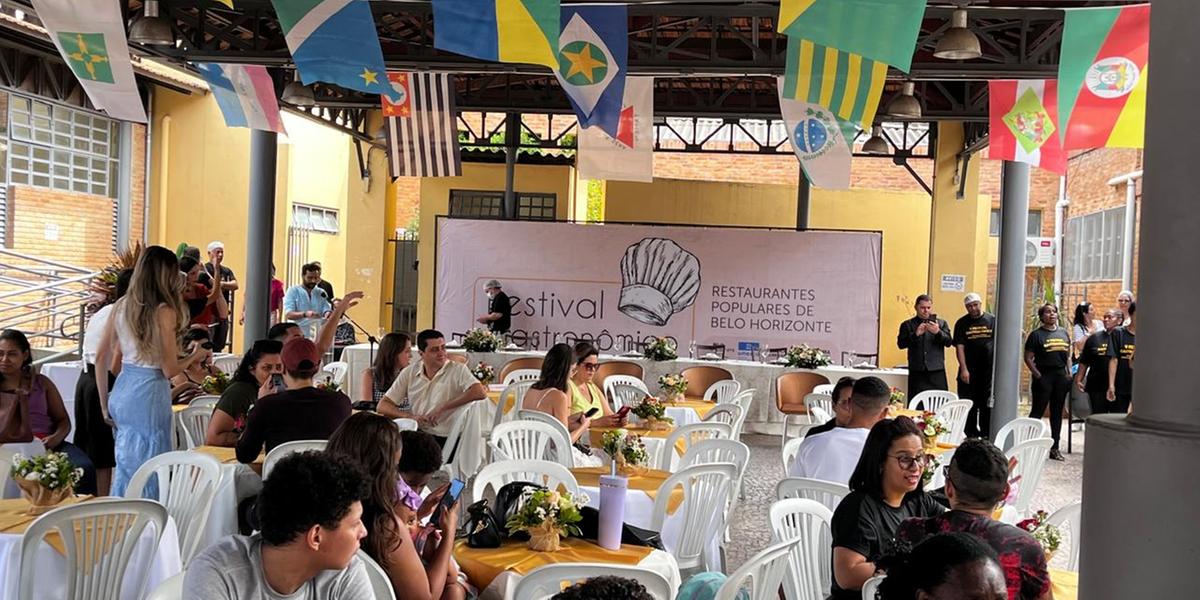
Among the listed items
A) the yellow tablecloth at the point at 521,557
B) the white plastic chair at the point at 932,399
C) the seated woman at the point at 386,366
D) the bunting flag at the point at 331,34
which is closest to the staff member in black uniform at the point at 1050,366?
the white plastic chair at the point at 932,399

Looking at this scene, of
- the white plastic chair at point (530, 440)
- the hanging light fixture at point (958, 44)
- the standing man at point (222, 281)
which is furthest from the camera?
the standing man at point (222, 281)

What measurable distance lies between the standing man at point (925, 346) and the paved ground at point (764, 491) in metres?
1.48

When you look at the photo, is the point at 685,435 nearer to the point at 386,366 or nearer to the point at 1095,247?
the point at 386,366

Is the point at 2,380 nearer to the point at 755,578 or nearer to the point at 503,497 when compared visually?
the point at 503,497

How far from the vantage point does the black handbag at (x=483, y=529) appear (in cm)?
393

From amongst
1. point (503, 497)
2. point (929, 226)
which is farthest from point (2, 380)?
point (929, 226)

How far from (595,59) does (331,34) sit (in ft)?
5.93

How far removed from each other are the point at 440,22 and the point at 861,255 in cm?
970

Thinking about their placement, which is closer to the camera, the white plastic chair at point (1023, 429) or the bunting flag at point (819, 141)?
the white plastic chair at point (1023, 429)

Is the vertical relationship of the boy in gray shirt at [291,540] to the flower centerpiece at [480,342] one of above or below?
above

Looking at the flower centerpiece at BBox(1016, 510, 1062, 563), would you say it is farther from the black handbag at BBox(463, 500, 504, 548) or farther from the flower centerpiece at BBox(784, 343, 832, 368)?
the flower centerpiece at BBox(784, 343, 832, 368)

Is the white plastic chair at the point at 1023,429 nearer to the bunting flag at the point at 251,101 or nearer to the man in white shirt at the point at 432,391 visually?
the man in white shirt at the point at 432,391

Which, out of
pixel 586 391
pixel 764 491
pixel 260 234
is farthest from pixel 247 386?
pixel 260 234

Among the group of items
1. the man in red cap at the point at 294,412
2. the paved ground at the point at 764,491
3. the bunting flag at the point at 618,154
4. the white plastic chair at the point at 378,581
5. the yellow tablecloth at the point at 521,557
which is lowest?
the paved ground at the point at 764,491
